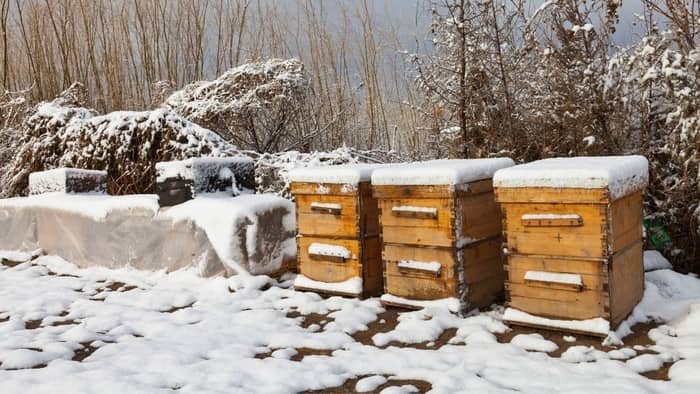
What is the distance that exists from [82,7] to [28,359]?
6.97 m

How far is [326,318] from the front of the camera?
335cm

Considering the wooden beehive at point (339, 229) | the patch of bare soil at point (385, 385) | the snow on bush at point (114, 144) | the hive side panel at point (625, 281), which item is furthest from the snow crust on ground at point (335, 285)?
the snow on bush at point (114, 144)

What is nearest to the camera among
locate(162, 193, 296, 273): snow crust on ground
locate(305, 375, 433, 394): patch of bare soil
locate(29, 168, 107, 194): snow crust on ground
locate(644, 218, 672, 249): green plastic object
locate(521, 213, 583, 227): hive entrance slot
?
locate(305, 375, 433, 394): patch of bare soil

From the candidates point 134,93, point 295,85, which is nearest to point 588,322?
point 295,85

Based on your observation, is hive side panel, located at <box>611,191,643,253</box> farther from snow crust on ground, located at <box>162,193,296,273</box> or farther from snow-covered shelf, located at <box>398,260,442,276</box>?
snow crust on ground, located at <box>162,193,296,273</box>

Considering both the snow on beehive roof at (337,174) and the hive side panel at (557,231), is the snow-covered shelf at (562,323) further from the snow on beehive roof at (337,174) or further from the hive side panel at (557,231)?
the snow on beehive roof at (337,174)

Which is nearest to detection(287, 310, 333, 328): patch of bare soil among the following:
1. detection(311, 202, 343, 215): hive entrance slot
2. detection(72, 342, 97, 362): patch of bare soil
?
detection(311, 202, 343, 215): hive entrance slot

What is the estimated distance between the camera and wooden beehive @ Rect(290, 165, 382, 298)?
3.59 m

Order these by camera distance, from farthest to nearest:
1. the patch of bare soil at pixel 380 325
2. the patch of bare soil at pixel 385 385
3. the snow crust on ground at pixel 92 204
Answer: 1. the snow crust on ground at pixel 92 204
2. the patch of bare soil at pixel 380 325
3. the patch of bare soil at pixel 385 385

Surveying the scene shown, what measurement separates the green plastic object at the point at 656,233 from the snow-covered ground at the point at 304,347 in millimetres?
289

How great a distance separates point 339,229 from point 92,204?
246cm

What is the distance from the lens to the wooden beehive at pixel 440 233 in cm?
312

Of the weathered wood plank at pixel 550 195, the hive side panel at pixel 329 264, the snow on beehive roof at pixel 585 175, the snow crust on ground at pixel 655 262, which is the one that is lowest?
the snow crust on ground at pixel 655 262

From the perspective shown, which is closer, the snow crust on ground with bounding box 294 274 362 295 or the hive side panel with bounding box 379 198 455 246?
the hive side panel with bounding box 379 198 455 246
